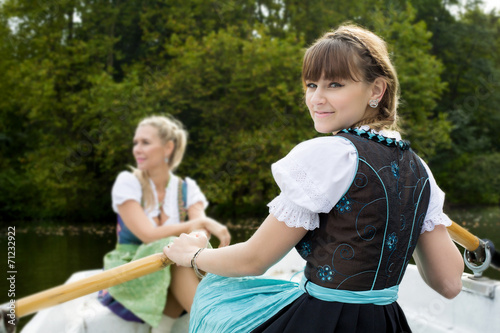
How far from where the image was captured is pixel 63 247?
9188 mm

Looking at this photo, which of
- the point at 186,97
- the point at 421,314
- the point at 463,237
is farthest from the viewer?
the point at 186,97

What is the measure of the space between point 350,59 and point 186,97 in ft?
38.6

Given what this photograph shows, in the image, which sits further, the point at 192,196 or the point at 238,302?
the point at 192,196

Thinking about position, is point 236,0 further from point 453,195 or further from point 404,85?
point 453,195

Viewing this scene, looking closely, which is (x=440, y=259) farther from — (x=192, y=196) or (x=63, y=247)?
(x=63, y=247)

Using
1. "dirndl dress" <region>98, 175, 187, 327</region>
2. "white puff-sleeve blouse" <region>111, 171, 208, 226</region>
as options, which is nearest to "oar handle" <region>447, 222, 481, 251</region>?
"dirndl dress" <region>98, 175, 187, 327</region>

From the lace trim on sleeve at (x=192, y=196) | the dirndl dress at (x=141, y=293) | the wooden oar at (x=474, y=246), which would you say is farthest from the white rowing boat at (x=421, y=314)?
the lace trim on sleeve at (x=192, y=196)

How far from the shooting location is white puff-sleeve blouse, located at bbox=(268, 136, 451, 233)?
1031 millimetres

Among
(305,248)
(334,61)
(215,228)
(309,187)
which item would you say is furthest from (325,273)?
(215,228)

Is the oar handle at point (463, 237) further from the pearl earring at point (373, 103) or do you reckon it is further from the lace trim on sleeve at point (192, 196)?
the lace trim on sleeve at point (192, 196)

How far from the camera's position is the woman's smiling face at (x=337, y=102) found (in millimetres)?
1135

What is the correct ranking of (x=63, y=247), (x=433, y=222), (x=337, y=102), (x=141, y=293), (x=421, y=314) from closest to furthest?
(x=337, y=102), (x=433, y=222), (x=141, y=293), (x=421, y=314), (x=63, y=247)

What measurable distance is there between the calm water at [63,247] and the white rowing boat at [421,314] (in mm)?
2381

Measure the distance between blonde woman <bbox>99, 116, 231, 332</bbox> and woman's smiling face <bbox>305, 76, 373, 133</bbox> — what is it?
890 mm
